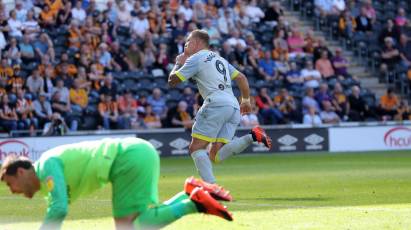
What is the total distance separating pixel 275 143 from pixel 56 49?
6.70 m

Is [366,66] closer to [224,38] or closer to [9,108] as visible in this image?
[224,38]

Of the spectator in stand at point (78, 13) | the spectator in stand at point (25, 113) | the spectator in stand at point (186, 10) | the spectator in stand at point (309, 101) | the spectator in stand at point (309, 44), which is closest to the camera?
the spectator in stand at point (25, 113)

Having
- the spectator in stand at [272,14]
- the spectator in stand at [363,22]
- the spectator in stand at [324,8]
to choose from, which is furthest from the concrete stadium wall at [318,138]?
the spectator in stand at [324,8]

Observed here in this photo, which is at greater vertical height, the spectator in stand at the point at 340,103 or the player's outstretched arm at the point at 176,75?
the player's outstretched arm at the point at 176,75

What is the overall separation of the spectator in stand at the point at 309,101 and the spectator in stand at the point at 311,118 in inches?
4.3

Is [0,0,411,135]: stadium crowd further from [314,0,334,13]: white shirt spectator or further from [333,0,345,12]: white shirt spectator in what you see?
[333,0,345,12]: white shirt spectator

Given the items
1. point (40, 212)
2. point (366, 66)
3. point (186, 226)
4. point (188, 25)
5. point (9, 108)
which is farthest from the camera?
point (366, 66)

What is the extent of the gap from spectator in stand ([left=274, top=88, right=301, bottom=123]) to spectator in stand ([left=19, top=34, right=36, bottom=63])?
735cm

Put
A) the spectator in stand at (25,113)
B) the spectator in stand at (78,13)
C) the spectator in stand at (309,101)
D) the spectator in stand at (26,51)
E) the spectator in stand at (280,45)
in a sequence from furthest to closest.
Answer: the spectator in stand at (280,45)
the spectator in stand at (309,101)
the spectator in stand at (78,13)
the spectator in stand at (26,51)
the spectator in stand at (25,113)

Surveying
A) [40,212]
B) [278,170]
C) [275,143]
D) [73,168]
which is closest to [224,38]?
[275,143]

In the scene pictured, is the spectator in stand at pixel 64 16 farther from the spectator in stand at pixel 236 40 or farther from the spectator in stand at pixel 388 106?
the spectator in stand at pixel 388 106

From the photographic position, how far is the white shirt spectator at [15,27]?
2836cm

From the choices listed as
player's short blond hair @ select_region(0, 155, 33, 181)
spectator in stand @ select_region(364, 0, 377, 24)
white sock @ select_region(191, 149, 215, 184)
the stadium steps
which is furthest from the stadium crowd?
player's short blond hair @ select_region(0, 155, 33, 181)

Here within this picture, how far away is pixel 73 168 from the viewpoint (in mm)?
8133
